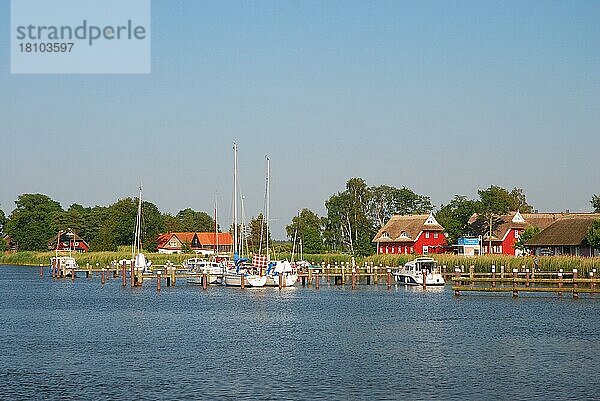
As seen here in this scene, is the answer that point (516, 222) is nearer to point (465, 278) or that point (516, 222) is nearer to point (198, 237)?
point (465, 278)

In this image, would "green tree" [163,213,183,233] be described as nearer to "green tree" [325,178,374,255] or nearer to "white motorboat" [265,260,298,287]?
"green tree" [325,178,374,255]

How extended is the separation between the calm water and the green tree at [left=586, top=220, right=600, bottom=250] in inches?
730

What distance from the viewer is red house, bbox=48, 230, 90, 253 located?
533 ft

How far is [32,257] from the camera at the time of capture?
145 m

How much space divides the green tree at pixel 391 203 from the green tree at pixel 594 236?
211ft

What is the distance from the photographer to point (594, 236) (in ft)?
249

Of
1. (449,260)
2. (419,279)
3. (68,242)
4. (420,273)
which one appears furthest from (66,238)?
(419,279)

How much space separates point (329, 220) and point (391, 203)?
13.3 metres

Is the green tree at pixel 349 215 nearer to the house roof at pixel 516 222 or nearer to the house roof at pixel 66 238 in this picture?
the house roof at pixel 516 222

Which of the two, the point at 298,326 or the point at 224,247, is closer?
the point at 298,326

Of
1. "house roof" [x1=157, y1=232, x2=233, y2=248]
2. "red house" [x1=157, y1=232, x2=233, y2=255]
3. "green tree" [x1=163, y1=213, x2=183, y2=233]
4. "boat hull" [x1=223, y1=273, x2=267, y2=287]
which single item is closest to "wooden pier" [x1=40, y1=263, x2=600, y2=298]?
"boat hull" [x1=223, y1=273, x2=267, y2=287]

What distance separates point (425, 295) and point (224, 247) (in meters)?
97.8

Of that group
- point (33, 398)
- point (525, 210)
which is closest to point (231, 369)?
point (33, 398)

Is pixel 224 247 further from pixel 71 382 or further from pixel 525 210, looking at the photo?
pixel 71 382
